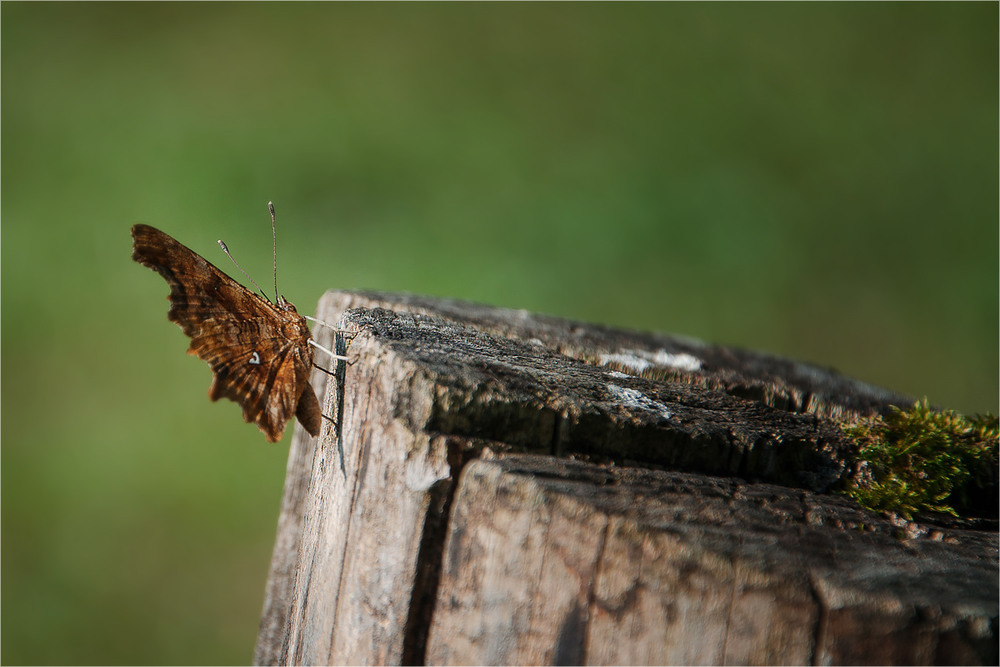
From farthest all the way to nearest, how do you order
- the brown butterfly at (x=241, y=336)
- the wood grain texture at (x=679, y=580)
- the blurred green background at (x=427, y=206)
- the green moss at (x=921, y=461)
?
the blurred green background at (x=427, y=206) < the brown butterfly at (x=241, y=336) < the green moss at (x=921, y=461) < the wood grain texture at (x=679, y=580)

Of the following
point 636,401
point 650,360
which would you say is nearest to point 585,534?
point 636,401

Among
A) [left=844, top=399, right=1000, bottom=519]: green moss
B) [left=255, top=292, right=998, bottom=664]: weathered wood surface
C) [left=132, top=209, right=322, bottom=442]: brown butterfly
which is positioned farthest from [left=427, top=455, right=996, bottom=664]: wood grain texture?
[left=132, top=209, right=322, bottom=442]: brown butterfly

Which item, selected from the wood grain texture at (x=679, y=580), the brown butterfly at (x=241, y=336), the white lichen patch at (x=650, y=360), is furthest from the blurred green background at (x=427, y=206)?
the wood grain texture at (x=679, y=580)

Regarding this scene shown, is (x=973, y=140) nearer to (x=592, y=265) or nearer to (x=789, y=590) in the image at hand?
(x=592, y=265)

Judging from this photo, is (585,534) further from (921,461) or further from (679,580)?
(921,461)

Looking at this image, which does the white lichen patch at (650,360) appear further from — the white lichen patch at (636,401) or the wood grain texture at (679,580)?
the wood grain texture at (679,580)

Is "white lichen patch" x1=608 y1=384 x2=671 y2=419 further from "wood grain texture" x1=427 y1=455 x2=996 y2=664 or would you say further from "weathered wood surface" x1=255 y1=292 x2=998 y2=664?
"wood grain texture" x1=427 y1=455 x2=996 y2=664
